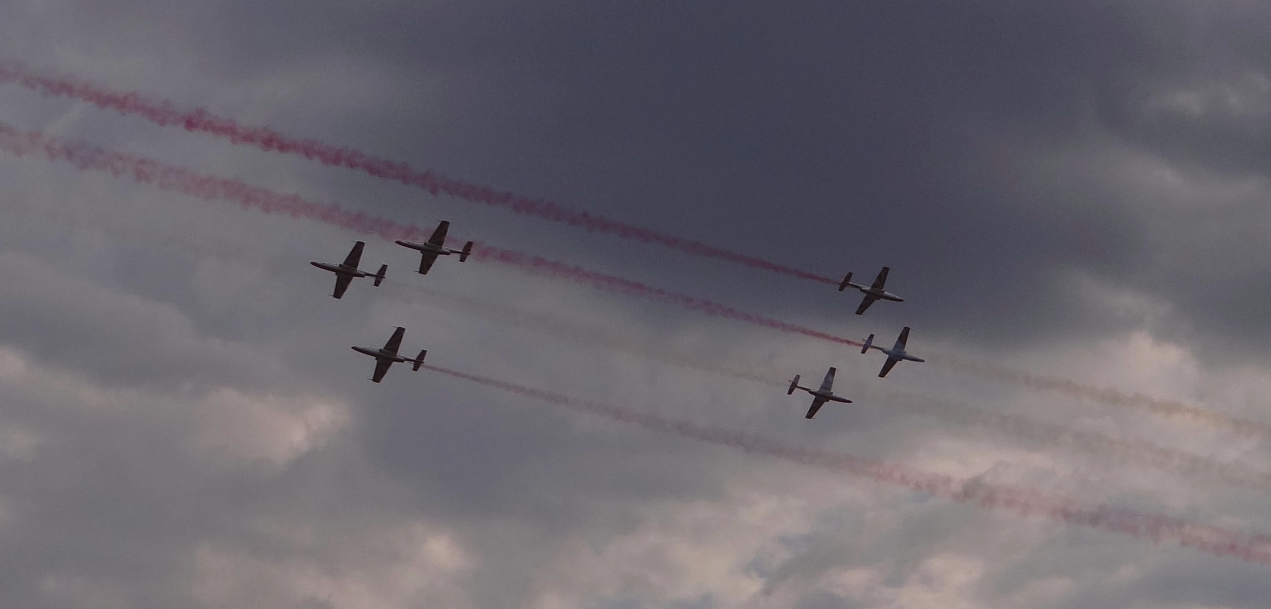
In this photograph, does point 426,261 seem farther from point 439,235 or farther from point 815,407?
point 815,407

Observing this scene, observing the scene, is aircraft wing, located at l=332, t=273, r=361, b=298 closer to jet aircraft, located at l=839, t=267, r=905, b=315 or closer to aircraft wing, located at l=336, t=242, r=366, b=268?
aircraft wing, located at l=336, t=242, r=366, b=268

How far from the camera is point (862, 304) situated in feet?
471

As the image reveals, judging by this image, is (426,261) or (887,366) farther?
(887,366)

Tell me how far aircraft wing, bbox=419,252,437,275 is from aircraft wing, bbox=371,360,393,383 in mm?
14788

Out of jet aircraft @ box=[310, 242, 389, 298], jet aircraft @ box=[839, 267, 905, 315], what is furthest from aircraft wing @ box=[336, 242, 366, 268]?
jet aircraft @ box=[839, 267, 905, 315]

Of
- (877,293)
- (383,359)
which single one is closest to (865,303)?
(877,293)

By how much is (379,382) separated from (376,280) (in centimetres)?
1493

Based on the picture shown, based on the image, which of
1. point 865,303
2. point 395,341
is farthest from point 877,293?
point 395,341

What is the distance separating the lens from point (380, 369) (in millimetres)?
143250

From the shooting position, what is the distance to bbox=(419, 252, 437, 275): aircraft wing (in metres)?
130

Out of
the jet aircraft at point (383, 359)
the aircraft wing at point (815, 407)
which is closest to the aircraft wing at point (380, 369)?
the jet aircraft at point (383, 359)

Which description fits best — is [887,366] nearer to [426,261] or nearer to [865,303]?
[865,303]

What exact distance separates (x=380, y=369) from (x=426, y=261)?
16211 mm

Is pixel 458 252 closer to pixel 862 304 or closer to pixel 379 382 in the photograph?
pixel 379 382
